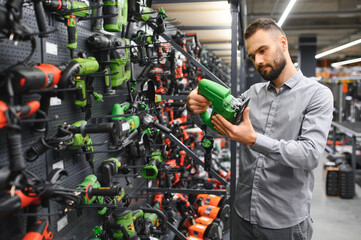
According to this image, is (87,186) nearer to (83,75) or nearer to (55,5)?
(83,75)

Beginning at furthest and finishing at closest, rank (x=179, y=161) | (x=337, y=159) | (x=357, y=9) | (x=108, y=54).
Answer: (x=357, y=9)
(x=337, y=159)
(x=179, y=161)
(x=108, y=54)

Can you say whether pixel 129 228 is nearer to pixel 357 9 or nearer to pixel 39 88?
pixel 39 88

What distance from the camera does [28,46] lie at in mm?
1625

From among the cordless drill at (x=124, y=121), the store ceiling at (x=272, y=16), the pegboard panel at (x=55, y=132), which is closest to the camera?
the pegboard panel at (x=55, y=132)

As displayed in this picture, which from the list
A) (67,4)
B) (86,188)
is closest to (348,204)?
(86,188)

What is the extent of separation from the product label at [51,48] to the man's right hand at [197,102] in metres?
0.85

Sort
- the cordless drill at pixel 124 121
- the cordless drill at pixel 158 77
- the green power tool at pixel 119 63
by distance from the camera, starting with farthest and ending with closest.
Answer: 1. the cordless drill at pixel 158 77
2. the green power tool at pixel 119 63
3. the cordless drill at pixel 124 121

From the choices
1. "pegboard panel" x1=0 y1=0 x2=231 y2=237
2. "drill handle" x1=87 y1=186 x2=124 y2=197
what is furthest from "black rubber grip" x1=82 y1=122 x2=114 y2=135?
"drill handle" x1=87 y1=186 x2=124 y2=197

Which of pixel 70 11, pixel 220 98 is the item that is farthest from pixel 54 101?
pixel 220 98

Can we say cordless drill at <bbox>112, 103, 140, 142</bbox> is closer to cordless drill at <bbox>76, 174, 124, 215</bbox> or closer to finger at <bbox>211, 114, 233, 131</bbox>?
cordless drill at <bbox>76, 174, 124, 215</bbox>

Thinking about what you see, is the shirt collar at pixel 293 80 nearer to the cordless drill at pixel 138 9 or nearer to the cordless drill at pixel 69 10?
the cordless drill at pixel 138 9

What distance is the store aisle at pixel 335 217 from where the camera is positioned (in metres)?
4.71

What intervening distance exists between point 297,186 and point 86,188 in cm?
128

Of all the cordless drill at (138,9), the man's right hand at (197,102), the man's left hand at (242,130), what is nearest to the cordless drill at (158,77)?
the cordless drill at (138,9)
